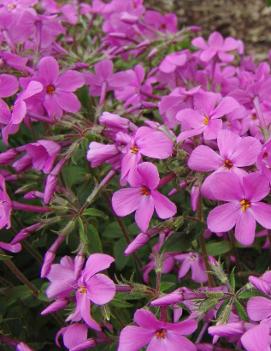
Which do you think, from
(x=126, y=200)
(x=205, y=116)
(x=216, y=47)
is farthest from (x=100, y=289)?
(x=216, y=47)

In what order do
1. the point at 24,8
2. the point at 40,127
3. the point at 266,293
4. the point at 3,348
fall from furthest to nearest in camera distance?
the point at 40,127 < the point at 24,8 < the point at 3,348 < the point at 266,293

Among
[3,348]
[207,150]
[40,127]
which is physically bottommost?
[3,348]

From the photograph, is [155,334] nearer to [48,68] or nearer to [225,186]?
[225,186]

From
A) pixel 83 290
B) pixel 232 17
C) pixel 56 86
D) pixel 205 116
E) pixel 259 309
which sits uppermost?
pixel 205 116

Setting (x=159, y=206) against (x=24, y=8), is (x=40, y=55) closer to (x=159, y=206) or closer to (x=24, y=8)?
(x=24, y=8)

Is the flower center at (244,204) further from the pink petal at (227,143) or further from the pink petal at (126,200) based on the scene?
the pink petal at (126,200)

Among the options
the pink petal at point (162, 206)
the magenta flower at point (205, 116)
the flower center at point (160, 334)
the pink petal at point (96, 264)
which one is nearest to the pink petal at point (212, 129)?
the magenta flower at point (205, 116)

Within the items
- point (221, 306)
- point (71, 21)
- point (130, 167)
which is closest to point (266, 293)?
point (221, 306)
